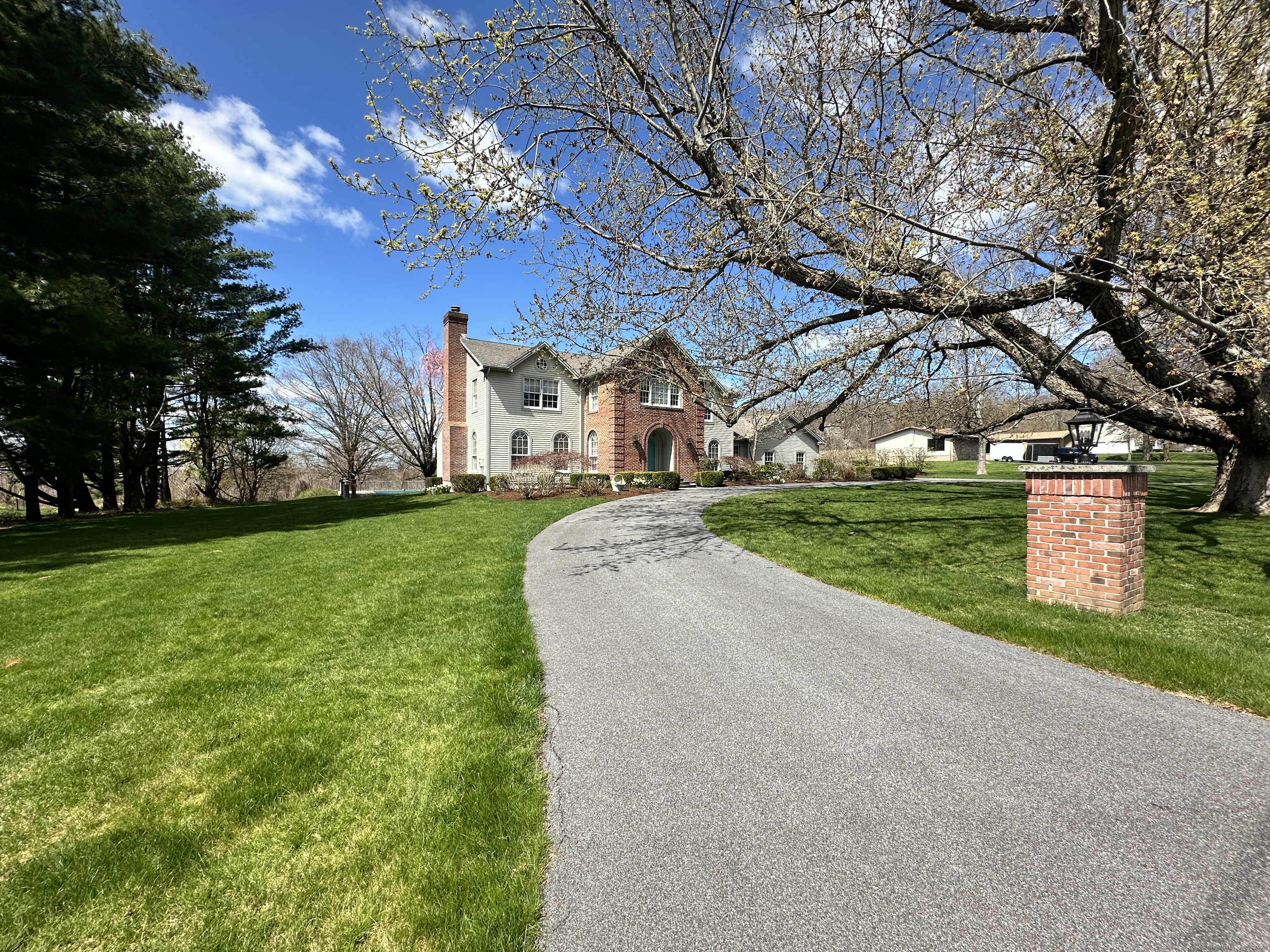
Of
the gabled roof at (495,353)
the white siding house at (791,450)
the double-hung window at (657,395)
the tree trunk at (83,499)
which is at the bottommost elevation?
the tree trunk at (83,499)

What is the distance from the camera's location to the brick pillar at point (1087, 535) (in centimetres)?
452

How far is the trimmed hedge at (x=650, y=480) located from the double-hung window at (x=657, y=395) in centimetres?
418

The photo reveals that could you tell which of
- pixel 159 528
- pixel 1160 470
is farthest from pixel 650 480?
pixel 1160 470

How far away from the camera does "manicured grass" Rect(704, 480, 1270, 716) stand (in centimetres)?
361

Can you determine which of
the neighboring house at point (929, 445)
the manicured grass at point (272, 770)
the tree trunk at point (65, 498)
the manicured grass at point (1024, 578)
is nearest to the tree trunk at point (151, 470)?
the tree trunk at point (65, 498)

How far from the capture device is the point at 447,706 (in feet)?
10.6

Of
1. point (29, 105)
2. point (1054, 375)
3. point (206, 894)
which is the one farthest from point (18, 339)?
point (1054, 375)

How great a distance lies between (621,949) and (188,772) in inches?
101

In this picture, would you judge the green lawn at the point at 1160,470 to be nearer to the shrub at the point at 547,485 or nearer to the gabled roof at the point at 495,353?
the shrub at the point at 547,485

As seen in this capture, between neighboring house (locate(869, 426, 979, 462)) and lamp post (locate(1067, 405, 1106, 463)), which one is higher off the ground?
neighboring house (locate(869, 426, 979, 462))

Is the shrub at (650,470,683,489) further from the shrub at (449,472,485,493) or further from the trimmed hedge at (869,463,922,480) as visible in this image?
the trimmed hedge at (869,463,922,480)

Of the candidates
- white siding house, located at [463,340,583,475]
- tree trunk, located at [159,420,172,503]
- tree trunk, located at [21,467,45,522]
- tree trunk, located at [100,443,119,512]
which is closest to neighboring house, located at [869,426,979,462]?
white siding house, located at [463,340,583,475]

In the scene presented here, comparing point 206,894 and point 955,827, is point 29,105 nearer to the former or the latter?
point 206,894

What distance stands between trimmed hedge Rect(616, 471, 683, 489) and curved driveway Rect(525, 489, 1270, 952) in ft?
54.8
